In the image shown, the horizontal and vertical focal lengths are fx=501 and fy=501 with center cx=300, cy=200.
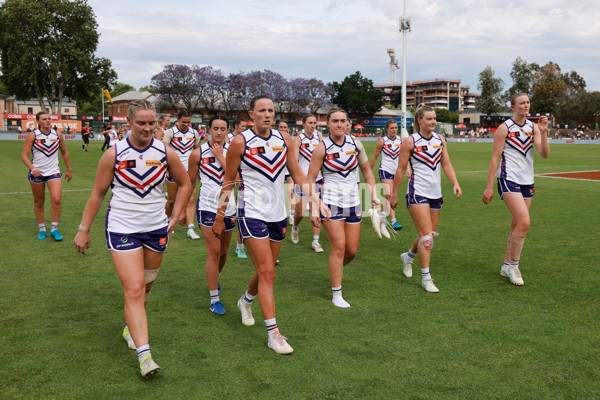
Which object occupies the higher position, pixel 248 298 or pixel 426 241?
pixel 426 241

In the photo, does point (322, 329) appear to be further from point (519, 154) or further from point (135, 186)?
point (519, 154)

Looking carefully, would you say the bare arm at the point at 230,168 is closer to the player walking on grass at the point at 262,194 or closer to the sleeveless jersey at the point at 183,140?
the player walking on grass at the point at 262,194

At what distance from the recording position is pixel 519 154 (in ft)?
22.2

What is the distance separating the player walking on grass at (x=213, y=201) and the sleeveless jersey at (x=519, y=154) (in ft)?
12.4

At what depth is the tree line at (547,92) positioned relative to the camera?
2992 inches

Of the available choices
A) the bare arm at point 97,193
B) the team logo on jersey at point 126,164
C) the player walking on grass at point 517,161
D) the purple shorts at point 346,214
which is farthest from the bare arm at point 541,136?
the bare arm at point 97,193

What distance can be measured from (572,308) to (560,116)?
8400 centimetres

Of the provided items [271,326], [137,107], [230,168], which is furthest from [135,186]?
[271,326]

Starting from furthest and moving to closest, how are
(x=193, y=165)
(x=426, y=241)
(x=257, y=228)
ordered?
1. (x=426, y=241)
2. (x=193, y=165)
3. (x=257, y=228)

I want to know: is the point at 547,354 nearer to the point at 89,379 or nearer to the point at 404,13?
the point at 89,379

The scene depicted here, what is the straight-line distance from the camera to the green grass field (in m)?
3.87

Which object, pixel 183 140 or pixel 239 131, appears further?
pixel 183 140

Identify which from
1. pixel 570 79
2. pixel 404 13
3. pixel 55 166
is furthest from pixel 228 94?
pixel 55 166

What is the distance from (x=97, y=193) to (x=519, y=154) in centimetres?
536
